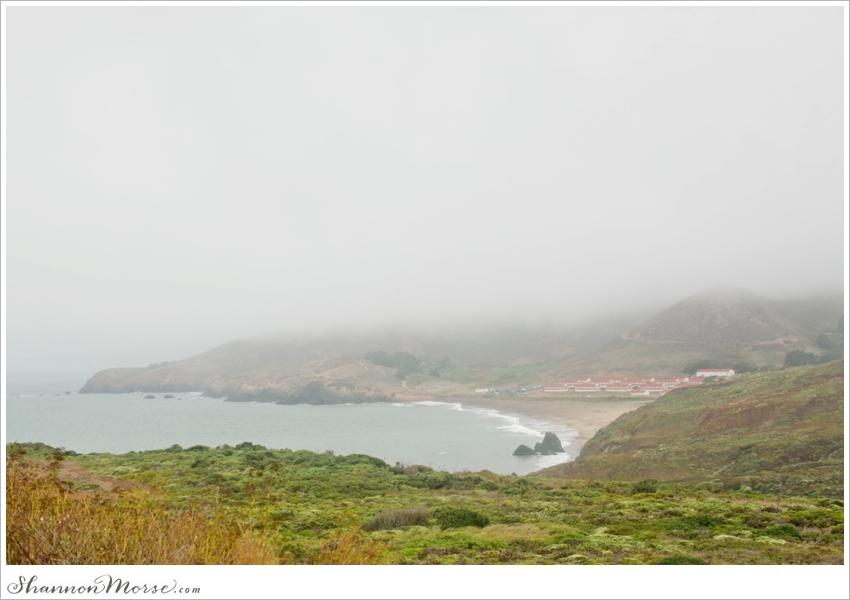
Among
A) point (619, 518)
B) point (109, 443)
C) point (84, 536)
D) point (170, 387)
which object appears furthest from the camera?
point (170, 387)

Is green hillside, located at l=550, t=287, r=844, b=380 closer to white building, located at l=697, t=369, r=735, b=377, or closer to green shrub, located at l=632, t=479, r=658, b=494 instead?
white building, located at l=697, t=369, r=735, b=377

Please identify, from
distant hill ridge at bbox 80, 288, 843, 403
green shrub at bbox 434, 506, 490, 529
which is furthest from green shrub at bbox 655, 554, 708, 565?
distant hill ridge at bbox 80, 288, 843, 403

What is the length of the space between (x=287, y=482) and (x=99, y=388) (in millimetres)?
161328

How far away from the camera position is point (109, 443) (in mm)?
51500

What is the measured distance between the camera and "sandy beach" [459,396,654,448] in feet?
175

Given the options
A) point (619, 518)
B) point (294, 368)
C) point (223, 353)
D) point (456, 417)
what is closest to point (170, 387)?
point (223, 353)

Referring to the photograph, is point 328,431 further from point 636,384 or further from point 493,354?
point 493,354

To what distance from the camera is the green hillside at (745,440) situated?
52.1 feet

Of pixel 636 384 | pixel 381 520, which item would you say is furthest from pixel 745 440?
pixel 636 384

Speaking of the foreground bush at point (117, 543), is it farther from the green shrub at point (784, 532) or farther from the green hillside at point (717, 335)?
the green hillside at point (717, 335)

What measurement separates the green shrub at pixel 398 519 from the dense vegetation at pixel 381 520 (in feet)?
0.10

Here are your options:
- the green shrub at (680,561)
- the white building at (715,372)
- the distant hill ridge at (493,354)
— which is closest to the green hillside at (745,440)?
the green shrub at (680,561)

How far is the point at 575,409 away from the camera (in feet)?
224

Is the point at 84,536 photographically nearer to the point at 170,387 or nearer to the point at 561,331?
the point at 561,331
